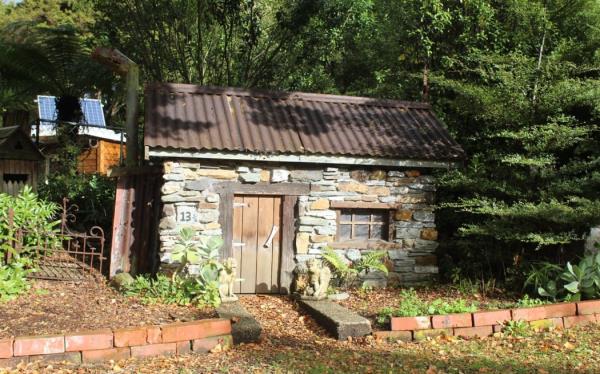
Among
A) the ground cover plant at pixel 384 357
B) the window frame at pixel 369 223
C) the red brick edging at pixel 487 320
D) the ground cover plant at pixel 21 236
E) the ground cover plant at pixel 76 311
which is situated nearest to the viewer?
the ground cover plant at pixel 384 357

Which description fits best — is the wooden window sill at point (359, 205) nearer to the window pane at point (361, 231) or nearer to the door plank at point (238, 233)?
the window pane at point (361, 231)

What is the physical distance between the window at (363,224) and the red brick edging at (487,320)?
9.37ft

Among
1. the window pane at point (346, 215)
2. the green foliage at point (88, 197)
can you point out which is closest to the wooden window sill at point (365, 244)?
the window pane at point (346, 215)

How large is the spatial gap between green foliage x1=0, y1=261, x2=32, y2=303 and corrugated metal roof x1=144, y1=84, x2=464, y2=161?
91.9 inches

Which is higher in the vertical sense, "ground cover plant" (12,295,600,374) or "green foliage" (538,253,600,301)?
"green foliage" (538,253,600,301)

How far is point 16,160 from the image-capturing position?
9008 millimetres

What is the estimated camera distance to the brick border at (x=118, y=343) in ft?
15.3

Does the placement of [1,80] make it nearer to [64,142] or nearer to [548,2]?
[64,142]

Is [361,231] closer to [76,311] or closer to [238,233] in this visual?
[238,233]

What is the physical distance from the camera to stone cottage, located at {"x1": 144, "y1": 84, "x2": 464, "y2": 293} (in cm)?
793

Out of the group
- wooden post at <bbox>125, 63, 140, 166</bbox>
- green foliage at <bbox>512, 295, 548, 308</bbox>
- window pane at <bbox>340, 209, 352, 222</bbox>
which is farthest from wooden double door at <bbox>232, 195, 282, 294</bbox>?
green foliage at <bbox>512, 295, 548, 308</bbox>

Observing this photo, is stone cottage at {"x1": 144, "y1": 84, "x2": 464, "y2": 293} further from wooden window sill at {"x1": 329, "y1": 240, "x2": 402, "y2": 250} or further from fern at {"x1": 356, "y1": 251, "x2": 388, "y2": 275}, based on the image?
fern at {"x1": 356, "y1": 251, "x2": 388, "y2": 275}

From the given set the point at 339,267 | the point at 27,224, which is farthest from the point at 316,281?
the point at 27,224

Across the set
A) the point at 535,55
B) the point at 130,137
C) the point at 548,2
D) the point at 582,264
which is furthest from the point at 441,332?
the point at 548,2
